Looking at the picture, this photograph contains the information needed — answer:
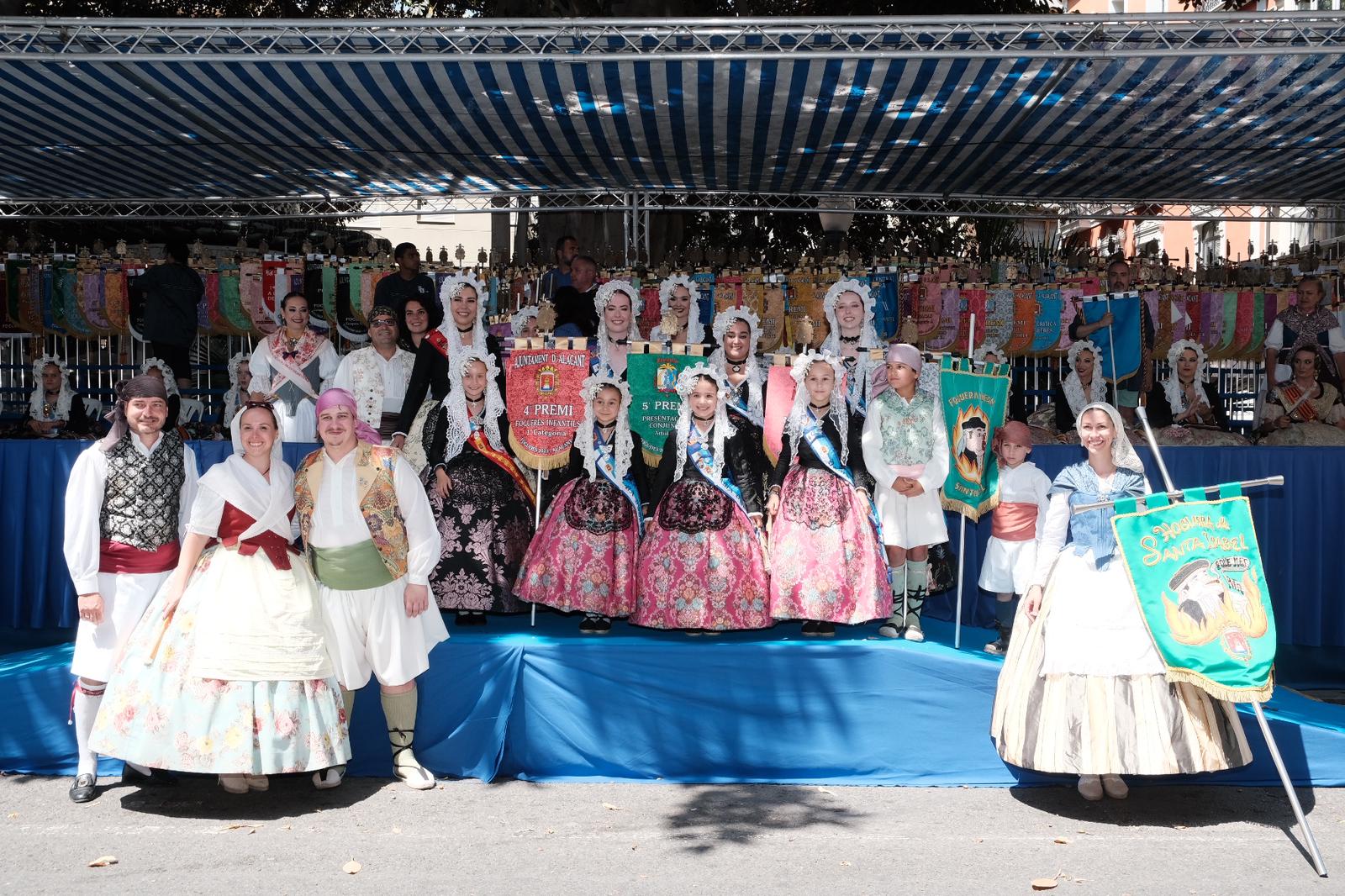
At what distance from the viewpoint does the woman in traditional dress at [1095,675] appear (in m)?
4.75

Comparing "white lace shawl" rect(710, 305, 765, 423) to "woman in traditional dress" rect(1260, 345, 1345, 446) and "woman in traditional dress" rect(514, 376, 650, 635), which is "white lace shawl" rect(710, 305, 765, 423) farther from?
"woman in traditional dress" rect(1260, 345, 1345, 446)

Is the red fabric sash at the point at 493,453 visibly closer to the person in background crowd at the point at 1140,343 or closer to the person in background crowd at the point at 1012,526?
the person in background crowd at the point at 1012,526

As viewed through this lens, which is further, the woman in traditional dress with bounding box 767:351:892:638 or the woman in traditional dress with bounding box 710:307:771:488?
the woman in traditional dress with bounding box 710:307:771:488

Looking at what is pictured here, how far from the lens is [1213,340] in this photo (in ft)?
33.1

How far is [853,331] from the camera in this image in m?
6.14

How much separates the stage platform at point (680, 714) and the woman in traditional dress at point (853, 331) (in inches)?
50.4

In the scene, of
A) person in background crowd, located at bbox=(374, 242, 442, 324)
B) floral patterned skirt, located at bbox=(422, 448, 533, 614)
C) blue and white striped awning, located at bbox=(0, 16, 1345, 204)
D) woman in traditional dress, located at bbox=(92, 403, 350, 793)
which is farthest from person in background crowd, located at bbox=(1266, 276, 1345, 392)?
woman in traditional dress, located at bbox=(92, 403, 350, 793)

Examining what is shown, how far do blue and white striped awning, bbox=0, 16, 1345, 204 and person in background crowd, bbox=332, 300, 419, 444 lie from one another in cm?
159

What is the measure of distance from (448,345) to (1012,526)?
8.95ft

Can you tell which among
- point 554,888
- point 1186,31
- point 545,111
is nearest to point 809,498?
point 554,888

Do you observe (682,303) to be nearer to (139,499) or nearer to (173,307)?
(139,499)

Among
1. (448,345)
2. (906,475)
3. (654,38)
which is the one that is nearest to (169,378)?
(448,345)

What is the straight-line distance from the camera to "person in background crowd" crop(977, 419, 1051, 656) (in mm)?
6016

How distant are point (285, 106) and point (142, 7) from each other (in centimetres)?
647
